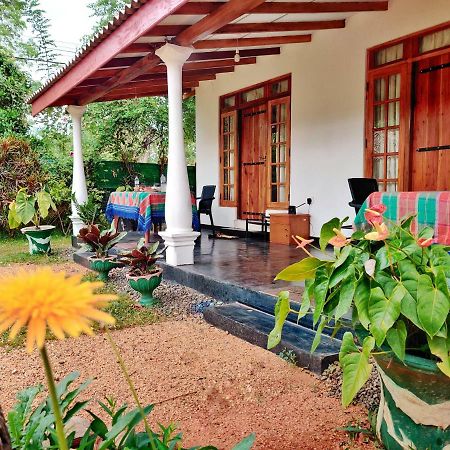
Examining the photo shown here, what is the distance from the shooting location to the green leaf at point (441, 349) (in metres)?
1.22

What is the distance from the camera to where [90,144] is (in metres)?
10.4

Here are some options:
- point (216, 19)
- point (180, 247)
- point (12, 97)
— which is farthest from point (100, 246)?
point (12, 97)

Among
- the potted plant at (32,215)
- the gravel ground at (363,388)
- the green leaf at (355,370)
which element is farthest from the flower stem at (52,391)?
the potted plant at (32,215)

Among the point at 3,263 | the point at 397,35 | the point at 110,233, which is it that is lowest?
the point at 3,263

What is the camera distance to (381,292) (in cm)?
130

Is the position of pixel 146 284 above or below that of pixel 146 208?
below

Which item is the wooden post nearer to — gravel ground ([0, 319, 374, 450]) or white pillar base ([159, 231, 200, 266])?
gravel ground ([0, 319, 374, 450])

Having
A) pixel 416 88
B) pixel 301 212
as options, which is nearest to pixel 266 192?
pixel 301 212

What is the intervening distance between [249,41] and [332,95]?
1255 millimetres

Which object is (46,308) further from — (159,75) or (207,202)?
(207,202)

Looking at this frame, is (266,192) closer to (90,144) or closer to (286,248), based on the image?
(286,248)

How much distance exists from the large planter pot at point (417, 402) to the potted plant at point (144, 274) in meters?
2.60

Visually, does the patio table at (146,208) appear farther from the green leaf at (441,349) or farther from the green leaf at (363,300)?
the green leaf at (441,349)

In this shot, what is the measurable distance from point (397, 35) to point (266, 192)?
2914 mm
